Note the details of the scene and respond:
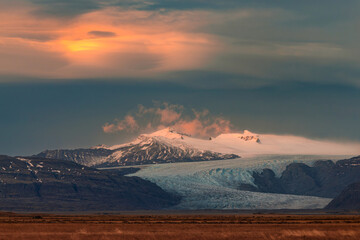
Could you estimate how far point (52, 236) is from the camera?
97.2 m

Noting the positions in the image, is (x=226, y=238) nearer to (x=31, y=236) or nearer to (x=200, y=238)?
(x=200, y=238)

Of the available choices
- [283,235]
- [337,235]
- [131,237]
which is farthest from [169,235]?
[337,235]

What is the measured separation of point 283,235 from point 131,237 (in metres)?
19.2

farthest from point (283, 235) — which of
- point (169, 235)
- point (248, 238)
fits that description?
point (169, 235)

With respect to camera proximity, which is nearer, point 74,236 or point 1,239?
point 1,239

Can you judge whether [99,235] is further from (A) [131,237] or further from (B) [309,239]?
(B) [309,239]

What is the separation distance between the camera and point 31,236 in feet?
319

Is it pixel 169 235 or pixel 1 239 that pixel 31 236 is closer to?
pixel 1 239


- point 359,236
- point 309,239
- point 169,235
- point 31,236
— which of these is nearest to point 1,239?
point 31,236

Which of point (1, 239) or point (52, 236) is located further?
point (52, 236)

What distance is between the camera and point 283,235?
98.5m

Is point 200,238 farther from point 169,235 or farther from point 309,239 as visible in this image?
point 309,239

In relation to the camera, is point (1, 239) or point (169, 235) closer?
point (1, 239)

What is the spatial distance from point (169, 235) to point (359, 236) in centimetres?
2377
